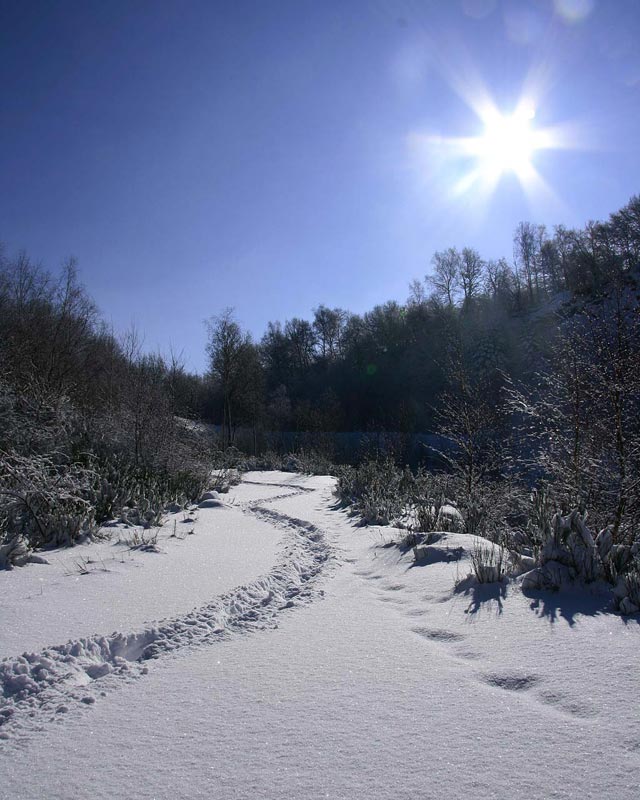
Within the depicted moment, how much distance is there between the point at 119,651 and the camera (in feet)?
9.46

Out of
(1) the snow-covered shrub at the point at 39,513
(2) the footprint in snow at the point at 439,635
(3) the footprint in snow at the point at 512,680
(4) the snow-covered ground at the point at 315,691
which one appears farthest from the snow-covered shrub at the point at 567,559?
(1) the snow-covered shrub at the point at 39,513

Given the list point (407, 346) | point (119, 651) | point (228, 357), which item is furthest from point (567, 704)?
point (407, 346)

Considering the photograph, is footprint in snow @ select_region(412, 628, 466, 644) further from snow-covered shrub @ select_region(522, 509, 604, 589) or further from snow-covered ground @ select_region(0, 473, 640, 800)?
snow-covered shrub @ select_region(522, 509, 604, 589)

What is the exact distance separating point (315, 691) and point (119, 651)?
4.32 ft

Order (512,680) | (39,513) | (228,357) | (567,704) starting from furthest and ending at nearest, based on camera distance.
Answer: (228,357), (39,513), (512,680), (567,704)

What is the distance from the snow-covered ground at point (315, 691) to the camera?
5.50 feet

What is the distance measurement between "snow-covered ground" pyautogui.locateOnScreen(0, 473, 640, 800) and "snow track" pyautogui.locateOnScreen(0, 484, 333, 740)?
0.01 m

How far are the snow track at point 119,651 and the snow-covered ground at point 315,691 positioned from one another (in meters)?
0.01

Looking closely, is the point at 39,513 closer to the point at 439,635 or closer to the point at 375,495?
the point at 439,635

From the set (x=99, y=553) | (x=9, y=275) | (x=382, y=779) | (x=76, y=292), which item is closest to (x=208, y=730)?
(x=382, y=779)

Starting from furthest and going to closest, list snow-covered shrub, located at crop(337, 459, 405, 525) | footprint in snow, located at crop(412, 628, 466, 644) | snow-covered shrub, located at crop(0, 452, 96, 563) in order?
1. snow-covered shrub, located at crop(337, 459, 405, 525)
2. snow-covered shrub, located at crop(0, 452, 96, 563)
3. footprint in snow, located at crop(412, 628, 466, 644)

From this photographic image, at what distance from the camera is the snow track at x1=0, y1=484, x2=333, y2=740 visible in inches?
89.1

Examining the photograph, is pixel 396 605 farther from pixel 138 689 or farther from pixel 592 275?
pixel 592 275

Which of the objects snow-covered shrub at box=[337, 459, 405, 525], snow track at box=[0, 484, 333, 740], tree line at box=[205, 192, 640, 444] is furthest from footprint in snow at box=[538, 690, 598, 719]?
tree line at box=[205, 192, 640, 444]
